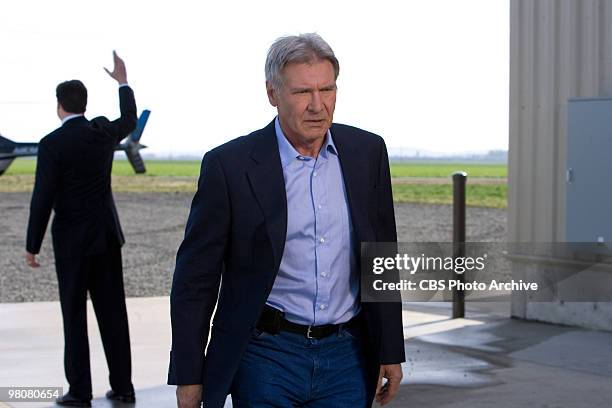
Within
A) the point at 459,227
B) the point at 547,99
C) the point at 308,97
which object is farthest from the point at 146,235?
the point at 308,97

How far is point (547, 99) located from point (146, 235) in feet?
87.0

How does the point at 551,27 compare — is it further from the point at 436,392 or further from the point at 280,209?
the point at 280,209

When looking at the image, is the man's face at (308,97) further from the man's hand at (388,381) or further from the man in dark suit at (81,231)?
the man in dark suit at (81,231)

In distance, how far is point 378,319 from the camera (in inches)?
141

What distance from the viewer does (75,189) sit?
22.7 feet

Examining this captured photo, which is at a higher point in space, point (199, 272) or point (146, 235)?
point (199, 272)

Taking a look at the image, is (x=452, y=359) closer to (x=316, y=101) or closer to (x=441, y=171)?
(x=316, y=101)

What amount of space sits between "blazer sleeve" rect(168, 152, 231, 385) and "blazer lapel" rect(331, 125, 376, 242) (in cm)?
39

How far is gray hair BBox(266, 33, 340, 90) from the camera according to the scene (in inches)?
135

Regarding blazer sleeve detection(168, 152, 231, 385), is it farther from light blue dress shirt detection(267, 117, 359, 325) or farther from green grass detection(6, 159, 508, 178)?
green grass detection(6, 159, 508, 178)

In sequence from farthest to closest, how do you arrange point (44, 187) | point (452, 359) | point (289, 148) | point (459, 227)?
point (459, 227) → point (452, 359) → point (44, 187) → point (289, 148)

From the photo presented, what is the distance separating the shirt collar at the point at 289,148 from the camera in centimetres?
363

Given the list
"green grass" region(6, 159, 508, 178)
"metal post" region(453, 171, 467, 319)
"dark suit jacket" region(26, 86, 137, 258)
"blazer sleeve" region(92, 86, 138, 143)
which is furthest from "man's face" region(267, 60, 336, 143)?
"green grass" region(6, 159, 508, 178)

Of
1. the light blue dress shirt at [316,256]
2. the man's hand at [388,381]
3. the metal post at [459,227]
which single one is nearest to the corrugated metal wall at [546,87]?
the metal post at [459,227]
